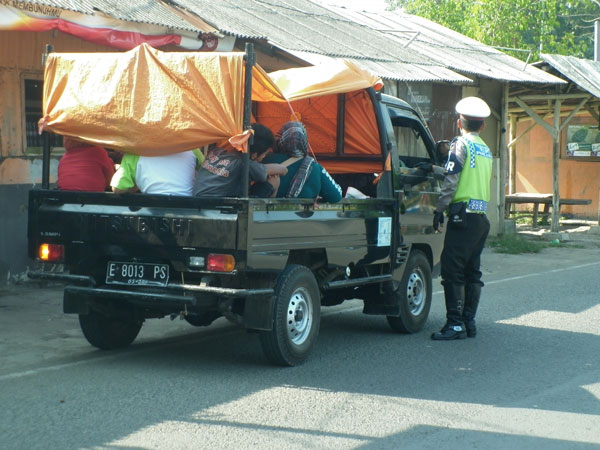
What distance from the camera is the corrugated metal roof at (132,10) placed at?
9.01 m

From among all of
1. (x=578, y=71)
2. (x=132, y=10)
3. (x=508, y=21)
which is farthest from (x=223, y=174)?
(x=508, y=21)

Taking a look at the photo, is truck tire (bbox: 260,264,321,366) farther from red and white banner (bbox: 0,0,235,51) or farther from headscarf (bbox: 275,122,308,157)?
red and white banner (bbox: 0,0,235,51)

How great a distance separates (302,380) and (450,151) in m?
2.88

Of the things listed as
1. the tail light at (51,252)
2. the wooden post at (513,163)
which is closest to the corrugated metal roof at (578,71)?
the wooden post at (513,163)

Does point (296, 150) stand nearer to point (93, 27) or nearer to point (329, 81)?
point (329, 81)

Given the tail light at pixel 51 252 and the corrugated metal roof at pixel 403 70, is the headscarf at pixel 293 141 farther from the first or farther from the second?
the corrugated metal roof at pixel 403 70

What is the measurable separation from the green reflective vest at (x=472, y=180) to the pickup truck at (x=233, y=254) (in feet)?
1.68

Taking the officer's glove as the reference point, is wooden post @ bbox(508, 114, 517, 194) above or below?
above

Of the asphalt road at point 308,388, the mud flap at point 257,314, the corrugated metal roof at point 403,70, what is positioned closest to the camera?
the asphalt road at point 308,388

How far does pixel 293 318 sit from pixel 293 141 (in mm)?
1415

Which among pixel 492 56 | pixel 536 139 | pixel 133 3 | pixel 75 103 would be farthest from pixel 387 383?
pixel 536 139

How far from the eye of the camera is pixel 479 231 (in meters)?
8.38

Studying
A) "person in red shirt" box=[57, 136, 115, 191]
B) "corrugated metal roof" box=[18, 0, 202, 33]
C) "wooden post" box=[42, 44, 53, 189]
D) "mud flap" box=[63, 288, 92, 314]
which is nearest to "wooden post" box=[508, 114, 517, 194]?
"corrugated metal roof" box=[18, 0, 202, 33]

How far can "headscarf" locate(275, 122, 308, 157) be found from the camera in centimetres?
731
